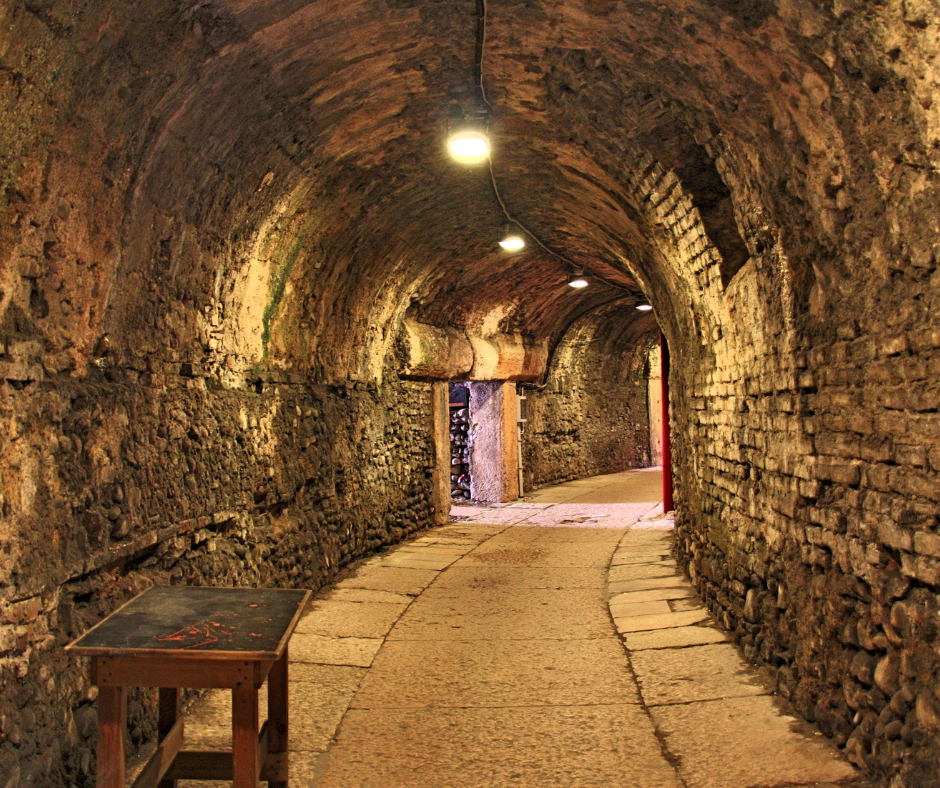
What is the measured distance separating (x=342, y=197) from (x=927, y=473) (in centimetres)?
437

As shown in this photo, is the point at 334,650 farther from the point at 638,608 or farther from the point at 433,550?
the point at 433,550

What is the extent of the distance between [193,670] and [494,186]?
16.4 ft

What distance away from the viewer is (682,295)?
625cm

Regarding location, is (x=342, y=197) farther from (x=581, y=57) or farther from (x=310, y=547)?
(x=310, y=547)

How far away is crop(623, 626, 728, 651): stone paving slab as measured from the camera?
16.0ft

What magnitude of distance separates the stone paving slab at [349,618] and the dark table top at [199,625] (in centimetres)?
217

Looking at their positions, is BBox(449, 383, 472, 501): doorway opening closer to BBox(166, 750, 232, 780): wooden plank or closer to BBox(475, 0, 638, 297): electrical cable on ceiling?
BBox(475, 0, 638, 297): electrical cable on ceiling

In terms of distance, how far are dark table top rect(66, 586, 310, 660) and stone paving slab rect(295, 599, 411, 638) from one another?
2173mm

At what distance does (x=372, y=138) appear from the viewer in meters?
5.22

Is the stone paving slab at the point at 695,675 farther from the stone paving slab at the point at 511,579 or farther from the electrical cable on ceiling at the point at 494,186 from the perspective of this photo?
the electrical cable on ceiling at the point at 494,186

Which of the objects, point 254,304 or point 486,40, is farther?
point 254,304

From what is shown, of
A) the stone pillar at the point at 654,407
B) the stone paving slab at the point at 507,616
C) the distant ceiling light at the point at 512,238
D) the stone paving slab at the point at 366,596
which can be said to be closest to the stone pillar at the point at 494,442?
the distant ceiling light at the point at 512,238

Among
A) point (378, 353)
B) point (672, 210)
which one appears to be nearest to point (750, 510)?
point (672, 210)

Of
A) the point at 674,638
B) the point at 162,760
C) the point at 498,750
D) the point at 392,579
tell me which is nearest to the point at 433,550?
the point at 392,579
